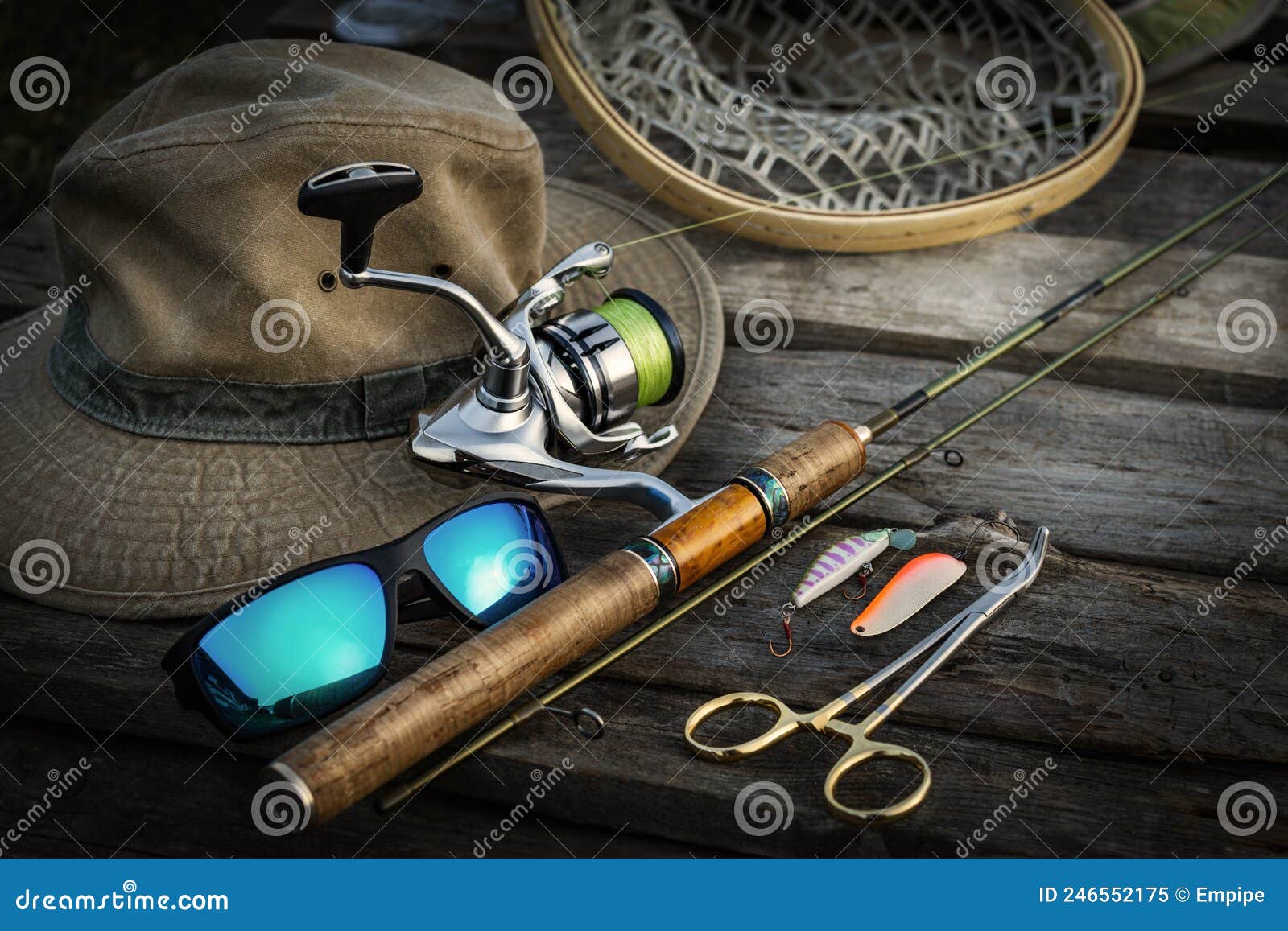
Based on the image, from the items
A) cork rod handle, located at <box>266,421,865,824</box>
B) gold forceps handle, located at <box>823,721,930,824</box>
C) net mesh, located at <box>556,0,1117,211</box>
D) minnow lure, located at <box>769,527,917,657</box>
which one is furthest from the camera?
net mesh, located at <box>556,0,1117,211</box>

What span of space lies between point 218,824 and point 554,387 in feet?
2.14

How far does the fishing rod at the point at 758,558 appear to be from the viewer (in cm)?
118

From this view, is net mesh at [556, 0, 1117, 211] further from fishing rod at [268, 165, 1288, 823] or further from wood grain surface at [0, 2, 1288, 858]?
fishing rod at [268, 165, 1288, 823]

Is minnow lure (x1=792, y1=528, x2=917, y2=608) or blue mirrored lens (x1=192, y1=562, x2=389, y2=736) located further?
minnow lure (x1=792, y1=528, x2=917, y2=608)

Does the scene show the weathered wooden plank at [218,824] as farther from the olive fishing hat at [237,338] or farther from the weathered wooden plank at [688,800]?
the olive fishing hat at [237,338]

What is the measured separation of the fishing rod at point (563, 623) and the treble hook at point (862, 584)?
8 centimetres

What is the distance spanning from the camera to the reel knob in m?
1.22

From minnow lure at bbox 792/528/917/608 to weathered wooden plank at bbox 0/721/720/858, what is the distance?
350 mm

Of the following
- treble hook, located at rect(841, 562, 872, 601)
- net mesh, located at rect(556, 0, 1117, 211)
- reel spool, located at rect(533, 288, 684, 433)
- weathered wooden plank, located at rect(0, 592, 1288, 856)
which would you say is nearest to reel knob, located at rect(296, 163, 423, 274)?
reel spool, located at rect(533, 288, 684, 433)

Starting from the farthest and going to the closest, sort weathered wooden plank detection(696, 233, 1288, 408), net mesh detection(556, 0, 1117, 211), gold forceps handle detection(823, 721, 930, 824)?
1. net mesh detection(556, 0, 1117, 211)
2. weathered wooden plank detection(696, 233, 1288, 408)
3. gold forceps handle detection(823, 721, 930, 824)

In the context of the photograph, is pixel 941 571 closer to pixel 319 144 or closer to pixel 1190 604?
pixel 1190 604

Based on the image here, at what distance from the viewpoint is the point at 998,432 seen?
174cm

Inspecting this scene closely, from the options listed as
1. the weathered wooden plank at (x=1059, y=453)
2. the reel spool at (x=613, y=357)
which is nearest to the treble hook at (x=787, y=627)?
the weathered wooden plank at (x=1059, y=453)

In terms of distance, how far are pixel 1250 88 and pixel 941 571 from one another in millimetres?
1848
